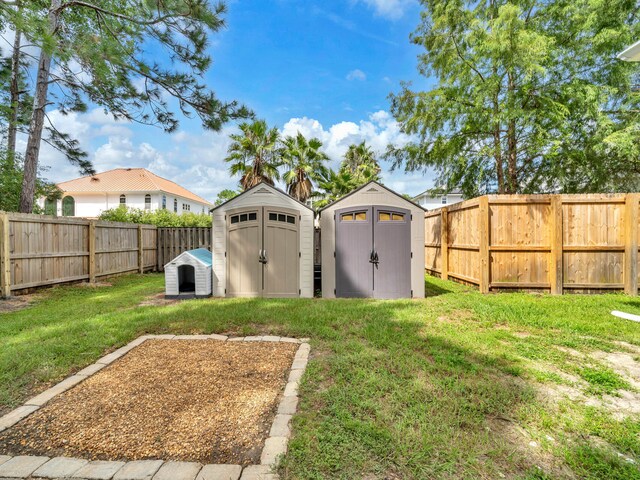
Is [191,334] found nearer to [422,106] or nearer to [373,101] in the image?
[422,106]

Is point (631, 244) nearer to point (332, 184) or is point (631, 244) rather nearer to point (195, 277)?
point (195, 277)

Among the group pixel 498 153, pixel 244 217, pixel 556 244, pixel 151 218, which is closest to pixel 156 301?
pixel 244 217

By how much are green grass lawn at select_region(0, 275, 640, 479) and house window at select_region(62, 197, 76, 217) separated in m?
26.3

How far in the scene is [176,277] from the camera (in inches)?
261

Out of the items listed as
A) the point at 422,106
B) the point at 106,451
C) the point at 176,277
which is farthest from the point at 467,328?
the point at 422,106

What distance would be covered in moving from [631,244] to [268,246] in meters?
7.77

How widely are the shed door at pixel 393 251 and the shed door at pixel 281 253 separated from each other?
1788 millimetres

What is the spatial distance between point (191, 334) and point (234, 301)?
193 centimetres

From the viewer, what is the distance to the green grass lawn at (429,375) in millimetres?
1812

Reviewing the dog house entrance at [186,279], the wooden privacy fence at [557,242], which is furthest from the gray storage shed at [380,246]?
the dog house entrance at [186,279]

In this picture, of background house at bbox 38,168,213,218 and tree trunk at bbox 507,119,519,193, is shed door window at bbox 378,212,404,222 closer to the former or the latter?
tree trunk at bbox 507,119,519,193

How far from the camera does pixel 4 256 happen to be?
6262mm

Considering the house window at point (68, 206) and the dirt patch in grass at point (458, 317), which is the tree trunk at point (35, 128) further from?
the house window at point (68, 206)

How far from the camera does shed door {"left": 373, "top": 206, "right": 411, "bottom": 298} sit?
650cm
